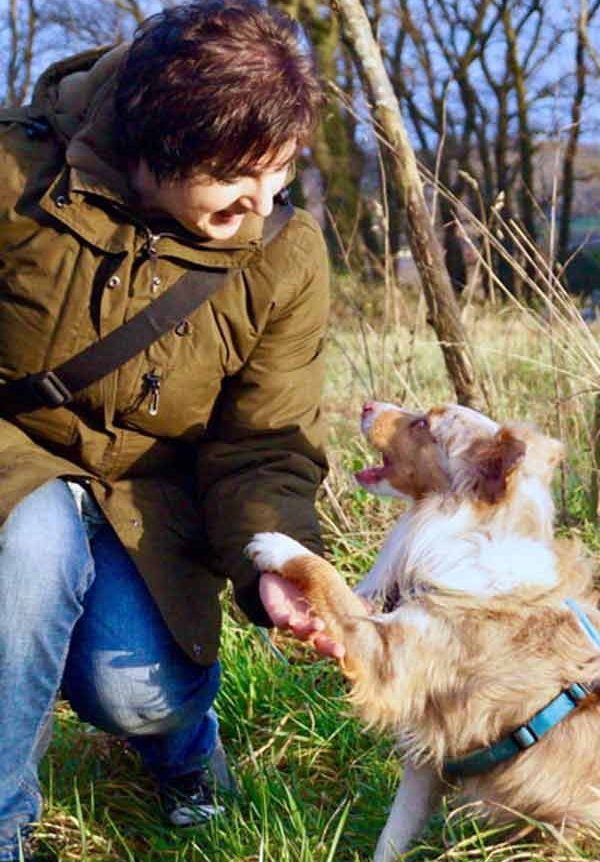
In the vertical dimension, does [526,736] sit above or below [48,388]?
below

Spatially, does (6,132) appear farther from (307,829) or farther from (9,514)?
(307,829)

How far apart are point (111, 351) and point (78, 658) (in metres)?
0.88

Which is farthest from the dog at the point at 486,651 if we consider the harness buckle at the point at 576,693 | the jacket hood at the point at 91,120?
the jacket hood at the point at 91,120

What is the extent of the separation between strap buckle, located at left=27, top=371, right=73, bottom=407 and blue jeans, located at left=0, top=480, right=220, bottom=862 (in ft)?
0.75

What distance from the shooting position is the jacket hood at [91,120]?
288 cm

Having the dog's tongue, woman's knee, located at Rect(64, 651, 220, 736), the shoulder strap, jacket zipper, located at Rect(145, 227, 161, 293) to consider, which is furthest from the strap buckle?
the dog's tongue

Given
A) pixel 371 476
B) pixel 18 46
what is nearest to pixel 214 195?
pixel 371 476

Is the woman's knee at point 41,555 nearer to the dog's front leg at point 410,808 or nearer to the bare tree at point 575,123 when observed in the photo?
the dog's front leg at point 410,808

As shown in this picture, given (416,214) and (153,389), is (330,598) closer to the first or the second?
(153,389)

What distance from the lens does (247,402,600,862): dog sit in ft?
9.30

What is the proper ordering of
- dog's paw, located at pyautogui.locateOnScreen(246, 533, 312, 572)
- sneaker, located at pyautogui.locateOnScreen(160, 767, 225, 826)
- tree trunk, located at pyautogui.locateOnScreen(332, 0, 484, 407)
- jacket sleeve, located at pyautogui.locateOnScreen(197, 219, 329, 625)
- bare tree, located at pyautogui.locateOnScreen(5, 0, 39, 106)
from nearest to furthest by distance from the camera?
dog's paw, located at pyautogui.locateOnScreen(246, 533, 312, 572)
jacket sleeve, located at pyautogui.locateOnScreen(197, 219, 329, 625)
sneaker, located at pyautogui.locateOnScreen(160, 767, 225, 826)
tree trunk, located at pyautogui.locateOnScreen(332, 0, 484, 407)
bare tree, located at pyautogui.locateOnScreen(5, 0, 39, 106)

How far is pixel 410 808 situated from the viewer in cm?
299

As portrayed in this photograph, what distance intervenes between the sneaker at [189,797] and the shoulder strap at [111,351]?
1223 mm

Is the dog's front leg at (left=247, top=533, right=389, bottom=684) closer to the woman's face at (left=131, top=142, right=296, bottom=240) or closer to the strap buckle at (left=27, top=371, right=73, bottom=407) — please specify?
the strap buckle at (left=27, top=371, right=73, bottom=407)
